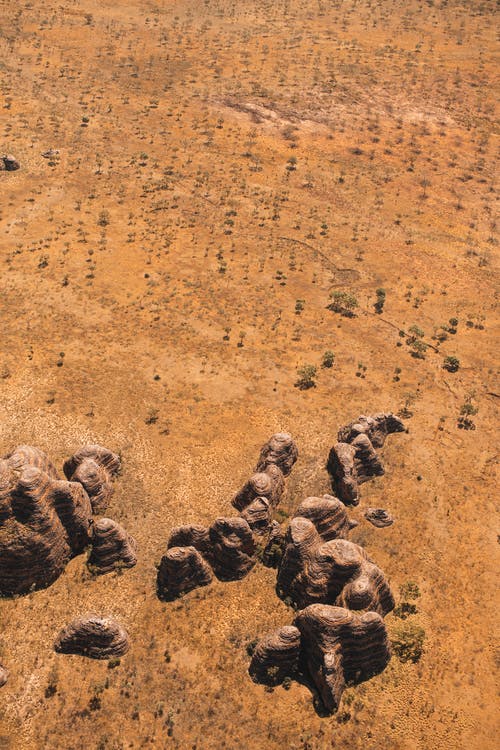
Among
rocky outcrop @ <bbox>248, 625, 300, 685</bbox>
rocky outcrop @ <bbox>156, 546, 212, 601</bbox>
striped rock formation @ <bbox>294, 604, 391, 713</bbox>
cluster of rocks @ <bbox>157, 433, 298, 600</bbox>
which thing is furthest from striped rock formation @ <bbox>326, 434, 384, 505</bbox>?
rocky outcrop @ <bbox>248, 625, 300, 685</bbox>

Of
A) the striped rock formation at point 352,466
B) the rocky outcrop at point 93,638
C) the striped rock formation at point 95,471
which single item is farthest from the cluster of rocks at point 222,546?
the striped rock formation at point 95,471

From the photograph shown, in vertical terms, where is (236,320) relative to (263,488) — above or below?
below

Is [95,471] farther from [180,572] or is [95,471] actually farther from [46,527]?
[180,572]

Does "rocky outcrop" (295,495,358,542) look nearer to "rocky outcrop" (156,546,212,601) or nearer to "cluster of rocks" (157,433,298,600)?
"cluster of rocks" (157,433,298,600)

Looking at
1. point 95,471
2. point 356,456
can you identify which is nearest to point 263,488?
point 356,456

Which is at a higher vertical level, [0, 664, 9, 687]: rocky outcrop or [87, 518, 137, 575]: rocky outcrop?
[87, 518, 137, 575]: rocky outcrop

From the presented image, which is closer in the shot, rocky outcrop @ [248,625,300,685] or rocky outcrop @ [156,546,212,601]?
rocky outcrop @ [248,625,300,685]
